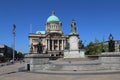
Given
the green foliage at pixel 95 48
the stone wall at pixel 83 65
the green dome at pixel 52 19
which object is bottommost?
the stone wall at pixel 83 65

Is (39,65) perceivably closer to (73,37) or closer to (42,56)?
(42,56)

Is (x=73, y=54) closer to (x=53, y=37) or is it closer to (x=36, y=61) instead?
(x=36, y=61)

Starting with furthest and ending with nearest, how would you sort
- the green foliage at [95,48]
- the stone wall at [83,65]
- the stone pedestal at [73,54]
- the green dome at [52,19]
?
the green dome at [52,19] < the green foliage at [95,48] < the stone pedestal at [73,54] < the stone wall at [83,65]

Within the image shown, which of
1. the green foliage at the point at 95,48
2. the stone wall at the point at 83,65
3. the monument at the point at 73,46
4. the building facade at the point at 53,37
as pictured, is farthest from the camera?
the building facade at the point at 53,37

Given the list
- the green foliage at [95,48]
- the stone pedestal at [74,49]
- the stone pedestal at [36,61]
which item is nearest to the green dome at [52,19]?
the green foliage at [95,48]

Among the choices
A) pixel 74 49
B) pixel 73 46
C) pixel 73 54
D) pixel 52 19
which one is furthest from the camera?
pixel 52 19

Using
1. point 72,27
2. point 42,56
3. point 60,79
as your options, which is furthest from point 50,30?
point 60,79

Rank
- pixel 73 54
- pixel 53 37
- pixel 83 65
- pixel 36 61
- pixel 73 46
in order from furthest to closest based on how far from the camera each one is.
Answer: pixel 53 37 → pixel 73 54 → pixel 73 46 → pixel 36 61 → pixel 83 65

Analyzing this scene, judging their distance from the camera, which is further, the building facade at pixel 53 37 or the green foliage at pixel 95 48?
the building facade at pixel 53 37

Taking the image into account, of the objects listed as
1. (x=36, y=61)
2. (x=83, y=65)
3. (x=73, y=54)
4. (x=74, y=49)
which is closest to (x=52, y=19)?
(x=73, y=54)

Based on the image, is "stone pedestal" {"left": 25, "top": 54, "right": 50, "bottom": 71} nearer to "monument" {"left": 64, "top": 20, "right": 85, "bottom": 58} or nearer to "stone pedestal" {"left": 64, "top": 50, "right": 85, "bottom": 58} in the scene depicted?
"monument" {"left": 64, "top": 20, "right": 85, "bottom": 58}

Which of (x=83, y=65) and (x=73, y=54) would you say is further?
(x=73, y=54)

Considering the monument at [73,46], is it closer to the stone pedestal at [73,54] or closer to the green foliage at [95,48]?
the stone pedestal at [73,54]

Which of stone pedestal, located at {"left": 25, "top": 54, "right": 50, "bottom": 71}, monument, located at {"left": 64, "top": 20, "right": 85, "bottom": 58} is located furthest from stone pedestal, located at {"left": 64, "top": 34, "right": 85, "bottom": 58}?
stone pedestal, located at {"left": 25, "top": 54, "right": 50, "bottom": 71}
